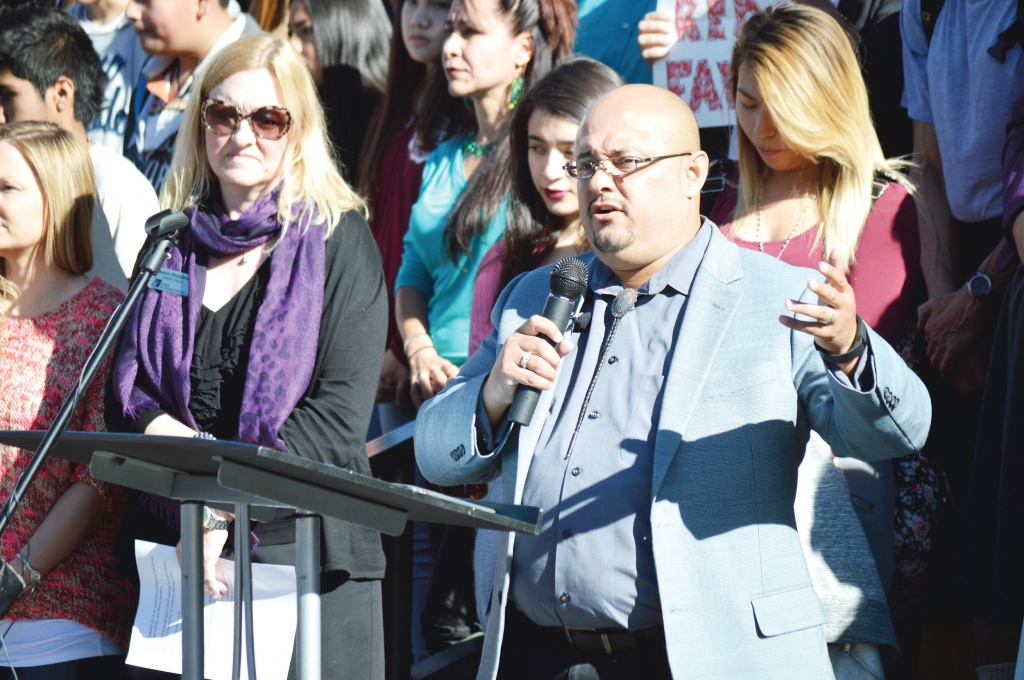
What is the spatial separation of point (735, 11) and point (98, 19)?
154 inches

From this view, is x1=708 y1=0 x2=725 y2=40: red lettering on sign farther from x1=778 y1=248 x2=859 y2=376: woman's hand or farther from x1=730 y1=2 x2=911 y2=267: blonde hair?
x1=778 y1=248 x2=859 y2=376: woman's hand

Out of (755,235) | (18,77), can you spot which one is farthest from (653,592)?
(18,77)

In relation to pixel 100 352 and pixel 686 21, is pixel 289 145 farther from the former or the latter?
pixel 686 21

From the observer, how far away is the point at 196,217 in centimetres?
386

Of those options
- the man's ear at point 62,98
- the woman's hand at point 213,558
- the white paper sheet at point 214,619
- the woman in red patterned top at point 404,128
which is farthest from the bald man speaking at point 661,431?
the man's ear at point 62,98

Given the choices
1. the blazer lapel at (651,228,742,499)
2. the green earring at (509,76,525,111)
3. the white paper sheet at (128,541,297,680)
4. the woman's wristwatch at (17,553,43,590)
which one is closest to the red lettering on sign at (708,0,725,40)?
the green earring at (509,76,525,111)

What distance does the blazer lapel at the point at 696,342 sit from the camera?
2.63 meters

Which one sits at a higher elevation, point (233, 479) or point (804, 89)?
point (804, 89)

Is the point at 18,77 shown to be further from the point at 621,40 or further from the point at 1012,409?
the point at 1012,409

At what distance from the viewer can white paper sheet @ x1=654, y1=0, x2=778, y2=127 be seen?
436 centimetres

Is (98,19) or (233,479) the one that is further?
(98,19)

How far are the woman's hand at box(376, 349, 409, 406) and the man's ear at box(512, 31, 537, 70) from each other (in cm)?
132

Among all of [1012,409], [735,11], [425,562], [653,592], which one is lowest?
[425,562]

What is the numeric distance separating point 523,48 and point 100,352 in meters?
2.59
